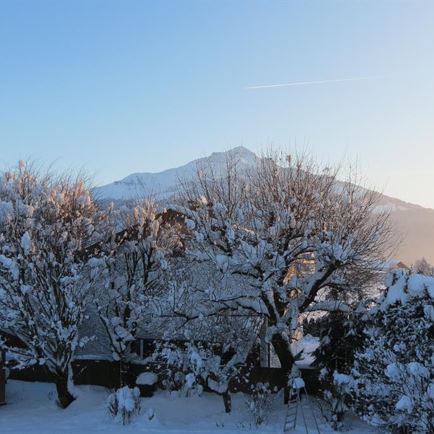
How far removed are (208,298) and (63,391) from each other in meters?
5.17

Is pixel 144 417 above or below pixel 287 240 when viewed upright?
below

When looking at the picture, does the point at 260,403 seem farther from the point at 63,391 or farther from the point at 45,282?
the point at 45,282

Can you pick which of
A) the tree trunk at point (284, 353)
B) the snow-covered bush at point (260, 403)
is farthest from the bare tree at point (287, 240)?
the snow-covered bush at point (260, 403)

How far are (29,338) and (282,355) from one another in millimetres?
6817

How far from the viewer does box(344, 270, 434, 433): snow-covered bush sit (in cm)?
845

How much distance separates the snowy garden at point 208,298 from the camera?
12484 mm

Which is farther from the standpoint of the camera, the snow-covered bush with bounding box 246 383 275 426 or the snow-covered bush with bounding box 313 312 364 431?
the snow-covered bush with bounding box 246 383 275 426

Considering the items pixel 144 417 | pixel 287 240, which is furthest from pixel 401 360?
pixel 144 417

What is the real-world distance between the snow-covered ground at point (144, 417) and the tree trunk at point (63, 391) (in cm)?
23

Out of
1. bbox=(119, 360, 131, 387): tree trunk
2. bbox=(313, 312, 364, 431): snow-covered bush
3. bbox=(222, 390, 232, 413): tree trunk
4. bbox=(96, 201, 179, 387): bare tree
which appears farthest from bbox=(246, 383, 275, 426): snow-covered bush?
bbox=(119, 360, 131, 387): tree trunk

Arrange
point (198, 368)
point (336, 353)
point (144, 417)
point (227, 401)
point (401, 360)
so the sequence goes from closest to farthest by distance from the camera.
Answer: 1. point (401, 360)
2. point (144, 417)
3. point (198, 368)
4. point (336, 353)
5. point (227, 401)

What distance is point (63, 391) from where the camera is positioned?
47.9ft

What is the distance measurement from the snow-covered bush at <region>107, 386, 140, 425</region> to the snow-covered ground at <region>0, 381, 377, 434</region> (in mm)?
165

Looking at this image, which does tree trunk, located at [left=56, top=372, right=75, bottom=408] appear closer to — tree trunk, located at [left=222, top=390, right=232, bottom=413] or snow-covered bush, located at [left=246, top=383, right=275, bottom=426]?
tree trunk, located at [left=222, top=390, right=232, bottom=413]
